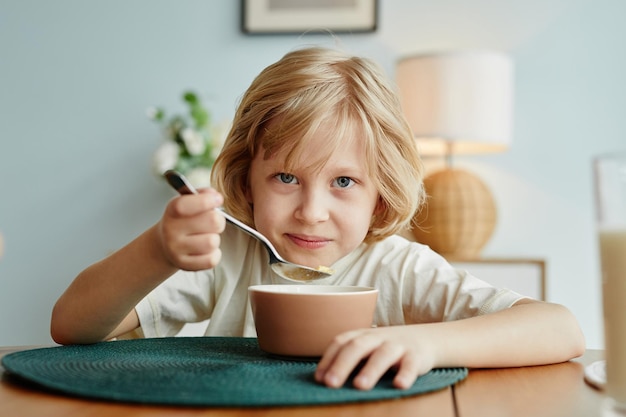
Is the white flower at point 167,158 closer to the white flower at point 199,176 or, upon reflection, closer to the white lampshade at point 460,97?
the white flower at point 199,176

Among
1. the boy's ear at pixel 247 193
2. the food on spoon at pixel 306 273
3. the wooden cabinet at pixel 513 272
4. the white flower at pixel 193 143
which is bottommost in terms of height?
the wooden cabinet at pixel 513 272

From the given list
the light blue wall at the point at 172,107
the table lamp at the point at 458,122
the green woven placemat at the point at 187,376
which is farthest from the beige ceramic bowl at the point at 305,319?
the light blue wall at the point at 172,107

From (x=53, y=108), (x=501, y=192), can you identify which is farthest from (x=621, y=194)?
(x=53, y=108)

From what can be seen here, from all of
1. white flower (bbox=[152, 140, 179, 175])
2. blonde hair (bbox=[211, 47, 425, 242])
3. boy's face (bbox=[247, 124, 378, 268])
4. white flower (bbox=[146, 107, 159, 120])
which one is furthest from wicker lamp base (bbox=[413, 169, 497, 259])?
boy's face (bbox=[247, 124, 378, 268])

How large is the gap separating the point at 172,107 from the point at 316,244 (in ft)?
6.71

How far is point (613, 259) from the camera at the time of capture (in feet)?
1.93

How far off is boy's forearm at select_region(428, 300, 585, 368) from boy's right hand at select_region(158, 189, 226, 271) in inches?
9.7

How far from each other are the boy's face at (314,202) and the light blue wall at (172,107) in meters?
1.82

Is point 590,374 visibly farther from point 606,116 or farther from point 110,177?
point 110,177

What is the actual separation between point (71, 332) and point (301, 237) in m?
0.37

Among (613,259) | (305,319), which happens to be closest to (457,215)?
(305,319)

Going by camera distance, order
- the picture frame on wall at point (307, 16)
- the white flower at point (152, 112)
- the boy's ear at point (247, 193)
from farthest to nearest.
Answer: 1. the picture frame on wall at point (307, 16)
2. the white flower at point (152, 112)
3. the boy's ear at point (247, 193)

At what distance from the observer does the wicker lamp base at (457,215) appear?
256 centimetres

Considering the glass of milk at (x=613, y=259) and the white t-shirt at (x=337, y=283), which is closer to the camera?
the glass of milk at (x=613, y=259)
